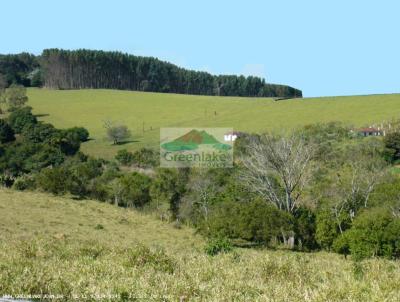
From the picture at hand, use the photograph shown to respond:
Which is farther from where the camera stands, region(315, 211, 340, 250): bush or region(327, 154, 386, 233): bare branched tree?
region(327, 154, 386, 233): bare branched tree

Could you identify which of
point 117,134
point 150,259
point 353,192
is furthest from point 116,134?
point 150,259

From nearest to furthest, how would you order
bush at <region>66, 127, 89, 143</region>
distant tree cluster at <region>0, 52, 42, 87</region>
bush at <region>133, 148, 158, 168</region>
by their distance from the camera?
bush at <region>133, 148, 158, 168</region> → bush at <region>66, 127, 89, 143</region> → distant tree cluster at <region>0, 52, 42, 87</region>

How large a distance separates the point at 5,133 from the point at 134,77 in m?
73.9

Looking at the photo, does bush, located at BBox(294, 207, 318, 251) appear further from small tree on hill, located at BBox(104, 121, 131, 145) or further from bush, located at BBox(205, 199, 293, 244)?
small tree on hill, located at BBox(104, 121, 131, 145)

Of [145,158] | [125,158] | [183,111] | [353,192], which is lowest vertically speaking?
[125,158]

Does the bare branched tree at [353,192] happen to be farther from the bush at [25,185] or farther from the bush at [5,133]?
the bush at [5,133]

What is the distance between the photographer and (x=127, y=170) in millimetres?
79875

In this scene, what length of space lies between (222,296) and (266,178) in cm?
3901

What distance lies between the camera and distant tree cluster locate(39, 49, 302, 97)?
156625 millimetres

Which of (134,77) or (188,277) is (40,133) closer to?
(134,77)

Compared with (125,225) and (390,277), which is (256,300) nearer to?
(390,277)

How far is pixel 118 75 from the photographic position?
16388 centimetres

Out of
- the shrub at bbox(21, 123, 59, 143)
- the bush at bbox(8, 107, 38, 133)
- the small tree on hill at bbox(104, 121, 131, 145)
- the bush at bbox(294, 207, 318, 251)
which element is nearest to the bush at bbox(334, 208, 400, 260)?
the bush at bbox(294, 207, 318, 251)

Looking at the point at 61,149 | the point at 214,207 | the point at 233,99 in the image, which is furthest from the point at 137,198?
the point at 233,99
